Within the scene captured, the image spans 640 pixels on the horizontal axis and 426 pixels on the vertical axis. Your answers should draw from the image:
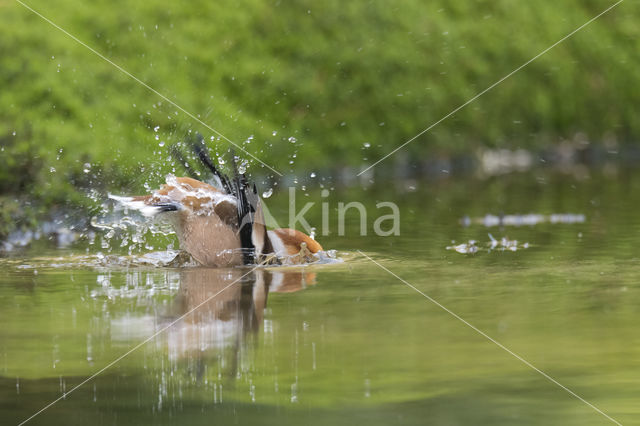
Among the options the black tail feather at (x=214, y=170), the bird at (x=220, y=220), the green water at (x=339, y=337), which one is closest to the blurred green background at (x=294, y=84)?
the black tail feather at (x=214, y=170)

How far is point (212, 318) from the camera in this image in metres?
5.66

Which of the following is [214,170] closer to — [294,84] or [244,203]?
[244,203]

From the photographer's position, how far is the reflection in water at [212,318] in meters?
4.86

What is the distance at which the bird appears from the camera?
709cm

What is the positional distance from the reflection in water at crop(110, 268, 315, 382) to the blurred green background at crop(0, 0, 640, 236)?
243cm

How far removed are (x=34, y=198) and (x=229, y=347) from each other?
16.5ft

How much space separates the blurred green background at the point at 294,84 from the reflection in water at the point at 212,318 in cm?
243

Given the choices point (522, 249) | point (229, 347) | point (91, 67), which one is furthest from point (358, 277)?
point (91, 67)

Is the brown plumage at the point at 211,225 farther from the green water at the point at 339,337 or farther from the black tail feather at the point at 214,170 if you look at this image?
the green water at the point at 339,337

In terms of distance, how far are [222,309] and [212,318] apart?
0.84 ft

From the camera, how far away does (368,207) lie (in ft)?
34.0

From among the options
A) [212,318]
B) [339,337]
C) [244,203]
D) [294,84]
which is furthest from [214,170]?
[294,84]

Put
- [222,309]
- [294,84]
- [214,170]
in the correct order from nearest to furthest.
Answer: [222,309] < [214,170] < [294,84]

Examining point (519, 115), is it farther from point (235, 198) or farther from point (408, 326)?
point (408, 326)
